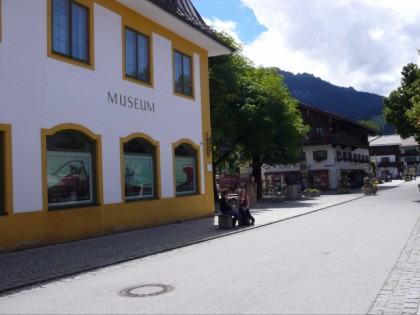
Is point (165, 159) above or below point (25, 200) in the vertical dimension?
above

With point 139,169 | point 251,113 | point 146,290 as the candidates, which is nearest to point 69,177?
point 139,169

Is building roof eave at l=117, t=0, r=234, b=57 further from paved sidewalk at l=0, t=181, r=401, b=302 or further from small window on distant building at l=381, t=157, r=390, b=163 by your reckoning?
small window on distant building at l=381, t=157, r=390, b=163

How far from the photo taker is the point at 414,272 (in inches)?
299

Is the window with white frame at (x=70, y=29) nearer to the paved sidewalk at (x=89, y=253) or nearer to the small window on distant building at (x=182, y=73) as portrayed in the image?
the small window on distant building at (x=182, y=73)

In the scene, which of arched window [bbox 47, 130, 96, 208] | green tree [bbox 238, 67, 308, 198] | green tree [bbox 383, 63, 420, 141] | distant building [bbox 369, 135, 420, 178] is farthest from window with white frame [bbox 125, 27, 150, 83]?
distant building [bbox 369, 135, 420, 178]

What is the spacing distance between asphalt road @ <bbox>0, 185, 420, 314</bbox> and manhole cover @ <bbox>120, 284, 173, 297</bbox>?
0.6 inches

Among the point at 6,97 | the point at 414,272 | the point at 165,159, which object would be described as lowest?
the point at 414,272

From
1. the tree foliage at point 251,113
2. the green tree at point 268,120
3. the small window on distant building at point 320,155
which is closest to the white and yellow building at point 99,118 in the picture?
the tree foliage at point 251,113

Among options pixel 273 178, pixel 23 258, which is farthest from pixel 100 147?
pixel 273 178

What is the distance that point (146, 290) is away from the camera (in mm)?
6887

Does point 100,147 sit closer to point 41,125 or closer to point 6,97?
point 41,125

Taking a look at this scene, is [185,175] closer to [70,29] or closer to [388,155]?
[70,29]

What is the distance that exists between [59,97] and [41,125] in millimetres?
1048

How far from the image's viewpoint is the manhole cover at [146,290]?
21.9 ft
